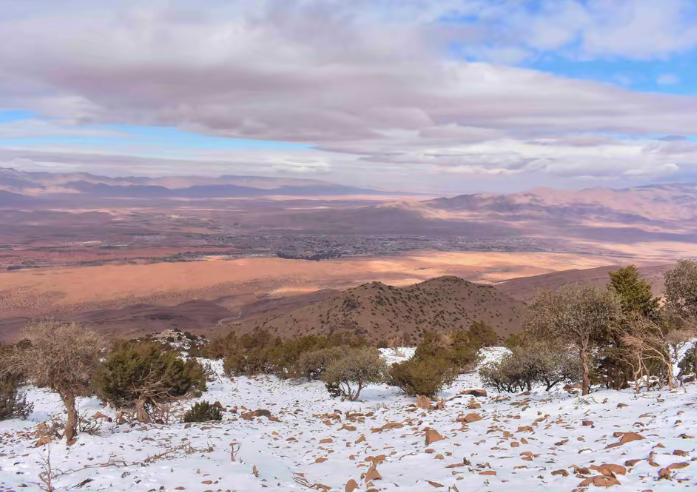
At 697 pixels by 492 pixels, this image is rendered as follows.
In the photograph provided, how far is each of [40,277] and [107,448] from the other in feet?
457

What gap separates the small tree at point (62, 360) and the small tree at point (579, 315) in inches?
684

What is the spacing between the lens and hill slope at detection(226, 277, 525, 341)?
68.2m

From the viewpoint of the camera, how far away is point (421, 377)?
2898 centimetres

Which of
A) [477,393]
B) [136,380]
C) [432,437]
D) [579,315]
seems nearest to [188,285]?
[477,393]

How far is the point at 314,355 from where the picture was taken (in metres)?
37.3

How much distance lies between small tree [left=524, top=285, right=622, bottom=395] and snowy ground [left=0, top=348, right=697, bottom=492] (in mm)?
2429

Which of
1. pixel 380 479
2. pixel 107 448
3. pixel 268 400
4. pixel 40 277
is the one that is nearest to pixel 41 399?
pixel 268 400

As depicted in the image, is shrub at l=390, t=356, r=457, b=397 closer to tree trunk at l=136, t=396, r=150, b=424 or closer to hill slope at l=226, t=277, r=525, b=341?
tree trunk at l=136, t=396, r=150, b=424

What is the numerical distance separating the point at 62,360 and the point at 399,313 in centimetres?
6238

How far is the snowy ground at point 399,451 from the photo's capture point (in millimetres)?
11781

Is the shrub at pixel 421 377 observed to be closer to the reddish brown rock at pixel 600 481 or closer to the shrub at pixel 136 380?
the shrub at pixel 136 380

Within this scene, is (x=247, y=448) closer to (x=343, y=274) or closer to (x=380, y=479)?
(x=380, y=479)

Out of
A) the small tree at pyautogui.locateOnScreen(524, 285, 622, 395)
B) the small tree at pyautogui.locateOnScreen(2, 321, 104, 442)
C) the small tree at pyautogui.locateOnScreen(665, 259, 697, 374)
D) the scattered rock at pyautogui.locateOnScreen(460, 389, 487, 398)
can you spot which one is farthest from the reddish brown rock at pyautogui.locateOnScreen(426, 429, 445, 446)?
the small tree at pyautogui.locateOnScreen(2, 321, 104, 442)

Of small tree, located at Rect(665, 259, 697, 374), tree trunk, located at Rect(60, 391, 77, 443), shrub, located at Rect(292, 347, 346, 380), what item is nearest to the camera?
tree trunk, located at Rect(60, 391, 77, 443)
